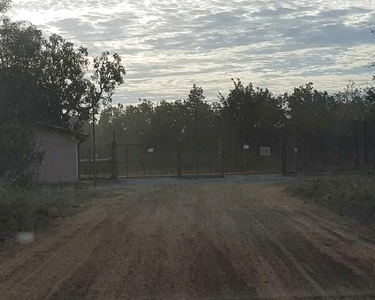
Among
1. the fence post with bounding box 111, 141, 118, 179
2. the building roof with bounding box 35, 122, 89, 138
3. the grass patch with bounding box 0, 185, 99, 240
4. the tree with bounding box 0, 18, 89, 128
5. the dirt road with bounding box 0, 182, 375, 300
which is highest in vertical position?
the tree with bounding box 0, 18, 89, 128

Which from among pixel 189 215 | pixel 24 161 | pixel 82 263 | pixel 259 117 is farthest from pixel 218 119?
pixel 82 263

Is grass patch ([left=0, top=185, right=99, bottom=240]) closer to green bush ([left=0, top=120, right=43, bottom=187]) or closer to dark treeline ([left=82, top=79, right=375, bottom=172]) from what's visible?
green bush ([left=0, top=120, right=43, bottom=187])

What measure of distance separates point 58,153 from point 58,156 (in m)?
0.18

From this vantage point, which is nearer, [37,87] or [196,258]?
[196,258]

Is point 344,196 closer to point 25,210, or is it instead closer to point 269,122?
point 25,210

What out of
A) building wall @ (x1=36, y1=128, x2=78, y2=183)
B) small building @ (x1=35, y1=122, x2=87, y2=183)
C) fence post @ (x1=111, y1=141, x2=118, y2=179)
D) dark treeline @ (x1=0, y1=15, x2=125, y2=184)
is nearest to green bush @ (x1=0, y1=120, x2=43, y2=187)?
dark treeline @ (x1=0, y1=15, x2=125, y2=184)

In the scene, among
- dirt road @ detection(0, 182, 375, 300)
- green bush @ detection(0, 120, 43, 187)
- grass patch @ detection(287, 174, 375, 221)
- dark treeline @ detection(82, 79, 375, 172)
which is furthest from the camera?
dark treeline @ detection(82, 79, 375, 172)

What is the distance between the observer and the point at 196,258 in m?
9.91

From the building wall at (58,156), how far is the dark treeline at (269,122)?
8.55 metres

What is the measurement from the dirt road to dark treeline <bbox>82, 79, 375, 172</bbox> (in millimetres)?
A: 26423

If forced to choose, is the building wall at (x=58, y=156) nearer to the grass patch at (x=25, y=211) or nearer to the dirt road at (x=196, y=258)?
the grass patch at (x=25, y=211)

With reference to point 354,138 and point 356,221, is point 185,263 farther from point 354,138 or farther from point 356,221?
point 354,138

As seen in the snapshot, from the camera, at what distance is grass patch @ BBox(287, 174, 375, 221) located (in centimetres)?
1502

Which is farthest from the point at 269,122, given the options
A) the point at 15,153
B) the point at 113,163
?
the point at 15,153
